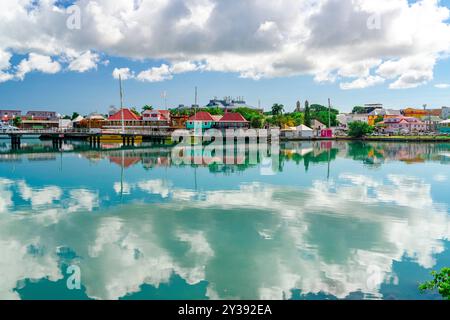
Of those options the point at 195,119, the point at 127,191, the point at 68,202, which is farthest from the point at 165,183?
the point at 195,119

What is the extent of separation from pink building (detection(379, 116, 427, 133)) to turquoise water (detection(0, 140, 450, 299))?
75348 mm

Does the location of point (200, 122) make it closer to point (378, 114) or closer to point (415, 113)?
point (378, 114)

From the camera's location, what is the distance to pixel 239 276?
10961mm

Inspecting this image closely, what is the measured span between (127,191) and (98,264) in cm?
1240

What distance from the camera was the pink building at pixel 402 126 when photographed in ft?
316

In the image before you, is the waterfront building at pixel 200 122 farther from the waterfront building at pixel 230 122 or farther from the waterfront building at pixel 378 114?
the waterfront building at pixel 378 114

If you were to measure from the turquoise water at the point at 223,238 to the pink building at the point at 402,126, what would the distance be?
2966 inches

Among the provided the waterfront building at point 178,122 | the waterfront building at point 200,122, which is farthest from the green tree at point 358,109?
the waterfront building at point 178,122

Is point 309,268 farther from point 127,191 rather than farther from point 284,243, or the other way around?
point 127,191

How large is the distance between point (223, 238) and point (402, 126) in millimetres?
94942

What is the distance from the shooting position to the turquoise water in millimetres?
10469

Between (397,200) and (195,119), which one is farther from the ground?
(195,119)

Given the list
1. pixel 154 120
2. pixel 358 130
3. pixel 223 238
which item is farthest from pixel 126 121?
pixel 223 238

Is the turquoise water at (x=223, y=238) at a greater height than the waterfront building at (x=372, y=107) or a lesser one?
lesser
